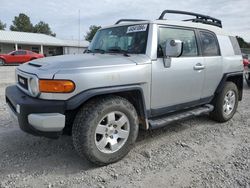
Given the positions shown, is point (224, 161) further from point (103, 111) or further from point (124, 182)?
point (103, 111)

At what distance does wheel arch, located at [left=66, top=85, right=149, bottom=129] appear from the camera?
307 centimetres

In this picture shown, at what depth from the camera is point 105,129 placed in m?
3.38

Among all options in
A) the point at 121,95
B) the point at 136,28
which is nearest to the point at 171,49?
the point at 136,28

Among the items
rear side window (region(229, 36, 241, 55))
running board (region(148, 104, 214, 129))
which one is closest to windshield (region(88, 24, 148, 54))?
running board (region(148, 104, 214, 129))

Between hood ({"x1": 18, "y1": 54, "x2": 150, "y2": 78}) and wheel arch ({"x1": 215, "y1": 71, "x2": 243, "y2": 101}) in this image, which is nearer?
hood ({"x1": 18, "y1": 54, "x2": 150, "y2": 78})

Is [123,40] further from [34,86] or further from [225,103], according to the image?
[225,103]

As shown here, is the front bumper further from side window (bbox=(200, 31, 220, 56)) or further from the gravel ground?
side window (bbox=(200, 31, 220, 56))

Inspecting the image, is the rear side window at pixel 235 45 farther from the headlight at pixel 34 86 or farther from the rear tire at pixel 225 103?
the headlight at pixel 34 86

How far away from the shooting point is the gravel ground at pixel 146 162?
10.2 ft

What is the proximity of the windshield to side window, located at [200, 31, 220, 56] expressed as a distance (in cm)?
136

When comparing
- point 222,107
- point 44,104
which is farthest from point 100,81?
point 222,107

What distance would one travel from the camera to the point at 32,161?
358 cm

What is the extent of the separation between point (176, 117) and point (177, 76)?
68 centimetres

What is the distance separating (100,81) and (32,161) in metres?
1.53
